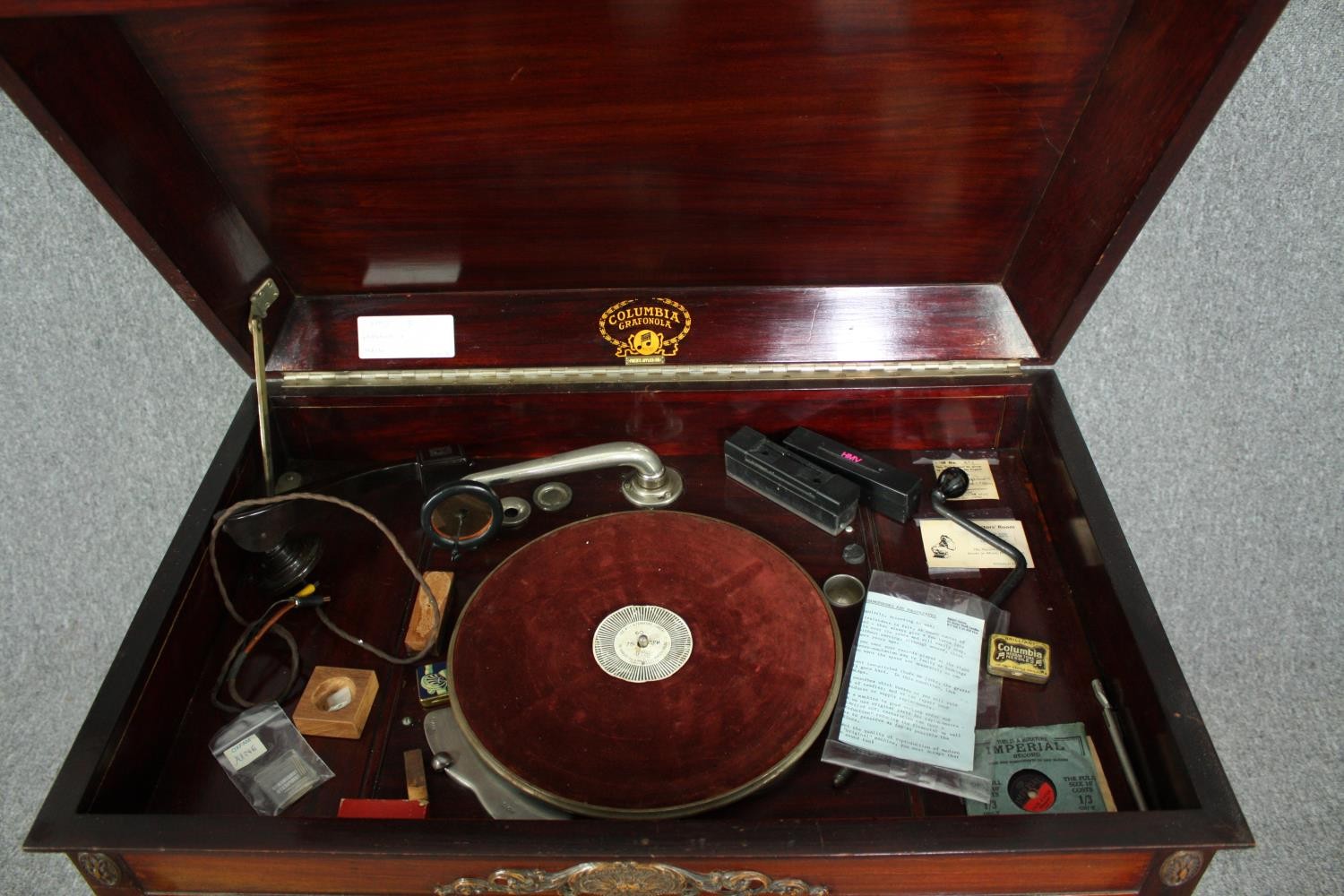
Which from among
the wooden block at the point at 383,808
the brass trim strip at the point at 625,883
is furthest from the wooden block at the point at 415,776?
the brass trim strip at the point at 625,883

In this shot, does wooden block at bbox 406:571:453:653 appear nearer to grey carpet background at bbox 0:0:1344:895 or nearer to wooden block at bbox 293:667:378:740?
wooden block at bbox 293:667:378:740

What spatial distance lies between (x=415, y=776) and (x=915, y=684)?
661 mm

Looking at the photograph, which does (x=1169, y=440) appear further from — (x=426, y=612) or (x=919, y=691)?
(x=426, y=612)

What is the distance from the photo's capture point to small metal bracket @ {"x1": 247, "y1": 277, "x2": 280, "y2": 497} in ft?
5.44

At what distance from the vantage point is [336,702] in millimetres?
1428

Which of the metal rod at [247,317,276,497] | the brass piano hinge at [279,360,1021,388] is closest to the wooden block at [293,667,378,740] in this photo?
the metal rod at [247,317,276,497]

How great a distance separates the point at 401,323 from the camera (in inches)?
68.9

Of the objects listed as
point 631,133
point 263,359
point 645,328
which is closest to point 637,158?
point 631,133

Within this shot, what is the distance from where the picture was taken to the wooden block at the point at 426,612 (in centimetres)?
152

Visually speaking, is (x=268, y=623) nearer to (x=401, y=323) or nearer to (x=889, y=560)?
(x=401, y=323)

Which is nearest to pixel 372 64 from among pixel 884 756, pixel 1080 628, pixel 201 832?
pixel 201 832

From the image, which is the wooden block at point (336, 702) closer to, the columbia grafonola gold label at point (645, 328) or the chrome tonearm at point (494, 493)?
the chrome tonearm at point (494, 493)

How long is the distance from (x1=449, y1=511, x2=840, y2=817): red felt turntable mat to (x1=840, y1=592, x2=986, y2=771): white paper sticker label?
53 millimetres

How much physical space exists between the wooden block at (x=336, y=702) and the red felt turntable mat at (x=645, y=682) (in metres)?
0.13
